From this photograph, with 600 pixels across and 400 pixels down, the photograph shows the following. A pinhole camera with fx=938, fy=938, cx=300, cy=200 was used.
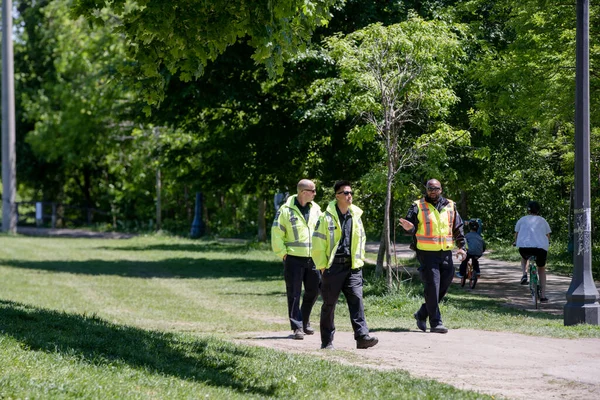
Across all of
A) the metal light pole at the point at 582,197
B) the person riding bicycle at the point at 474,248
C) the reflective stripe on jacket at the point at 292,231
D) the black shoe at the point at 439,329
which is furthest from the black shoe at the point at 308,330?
the person riding bicycle at the point at 474,248

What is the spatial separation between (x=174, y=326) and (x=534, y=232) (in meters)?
6.53

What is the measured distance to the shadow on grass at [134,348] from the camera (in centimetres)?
848

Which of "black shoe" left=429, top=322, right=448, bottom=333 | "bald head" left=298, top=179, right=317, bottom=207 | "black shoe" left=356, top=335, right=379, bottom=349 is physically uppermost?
"bald head" left=298, top=179, right=317, bottom=207

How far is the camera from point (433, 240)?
489 inches

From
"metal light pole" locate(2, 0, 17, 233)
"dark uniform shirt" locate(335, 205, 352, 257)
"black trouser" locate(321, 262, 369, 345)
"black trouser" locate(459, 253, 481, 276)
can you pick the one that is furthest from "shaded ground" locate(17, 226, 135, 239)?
"dark uniform shirt" locate(335, 205, 352, 257)

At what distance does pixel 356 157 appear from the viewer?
74.7 ft

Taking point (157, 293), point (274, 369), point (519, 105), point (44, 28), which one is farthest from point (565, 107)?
point (44, 28)

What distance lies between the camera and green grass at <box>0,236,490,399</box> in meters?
7.70

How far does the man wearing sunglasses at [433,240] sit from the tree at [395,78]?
446cm

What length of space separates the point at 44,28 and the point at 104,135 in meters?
11.0

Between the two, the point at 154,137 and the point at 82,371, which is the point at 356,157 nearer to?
the point at 82,371

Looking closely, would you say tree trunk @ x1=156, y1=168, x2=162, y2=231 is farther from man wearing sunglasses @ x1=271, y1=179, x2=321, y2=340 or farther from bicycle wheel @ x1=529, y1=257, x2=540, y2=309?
man wearing sunglasses @ x1=271, y1=179, x2=321, y2=340

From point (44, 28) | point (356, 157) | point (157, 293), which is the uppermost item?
point (44, 28)

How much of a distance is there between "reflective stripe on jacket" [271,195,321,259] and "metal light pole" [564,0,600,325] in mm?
3784
